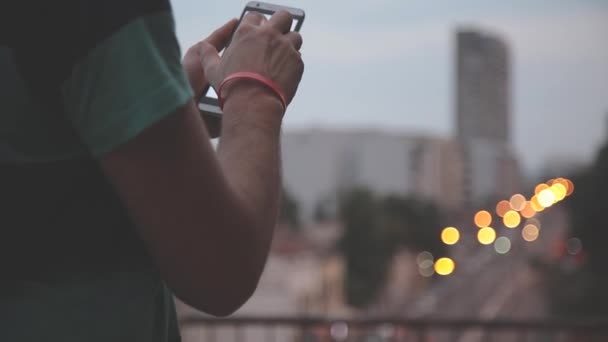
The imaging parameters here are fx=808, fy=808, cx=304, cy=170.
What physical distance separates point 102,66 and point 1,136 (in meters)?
0.13

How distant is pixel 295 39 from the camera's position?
89 cm

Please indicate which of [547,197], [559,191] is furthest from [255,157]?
[559,191]

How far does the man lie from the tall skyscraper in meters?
89.5

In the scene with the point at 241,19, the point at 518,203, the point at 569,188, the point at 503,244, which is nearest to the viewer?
the point at 241,19

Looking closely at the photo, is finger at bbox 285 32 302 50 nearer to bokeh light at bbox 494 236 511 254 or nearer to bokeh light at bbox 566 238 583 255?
bokeh light at bbox 566 238 583 255

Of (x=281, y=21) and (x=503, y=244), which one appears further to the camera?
(x=503, y=244)

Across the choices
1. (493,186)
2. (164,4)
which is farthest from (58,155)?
(493,186)

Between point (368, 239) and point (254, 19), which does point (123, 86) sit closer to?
point (254, 19)

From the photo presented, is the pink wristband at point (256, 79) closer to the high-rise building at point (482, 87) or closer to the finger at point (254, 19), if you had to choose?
the finger at point (254, 19)

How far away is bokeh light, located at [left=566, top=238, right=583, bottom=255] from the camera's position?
868 inches

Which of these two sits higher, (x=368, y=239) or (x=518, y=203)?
(x=518, y=203)

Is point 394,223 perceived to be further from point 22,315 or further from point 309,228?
point 22,315

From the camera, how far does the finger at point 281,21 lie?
881 mm

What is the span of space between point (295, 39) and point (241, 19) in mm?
122
